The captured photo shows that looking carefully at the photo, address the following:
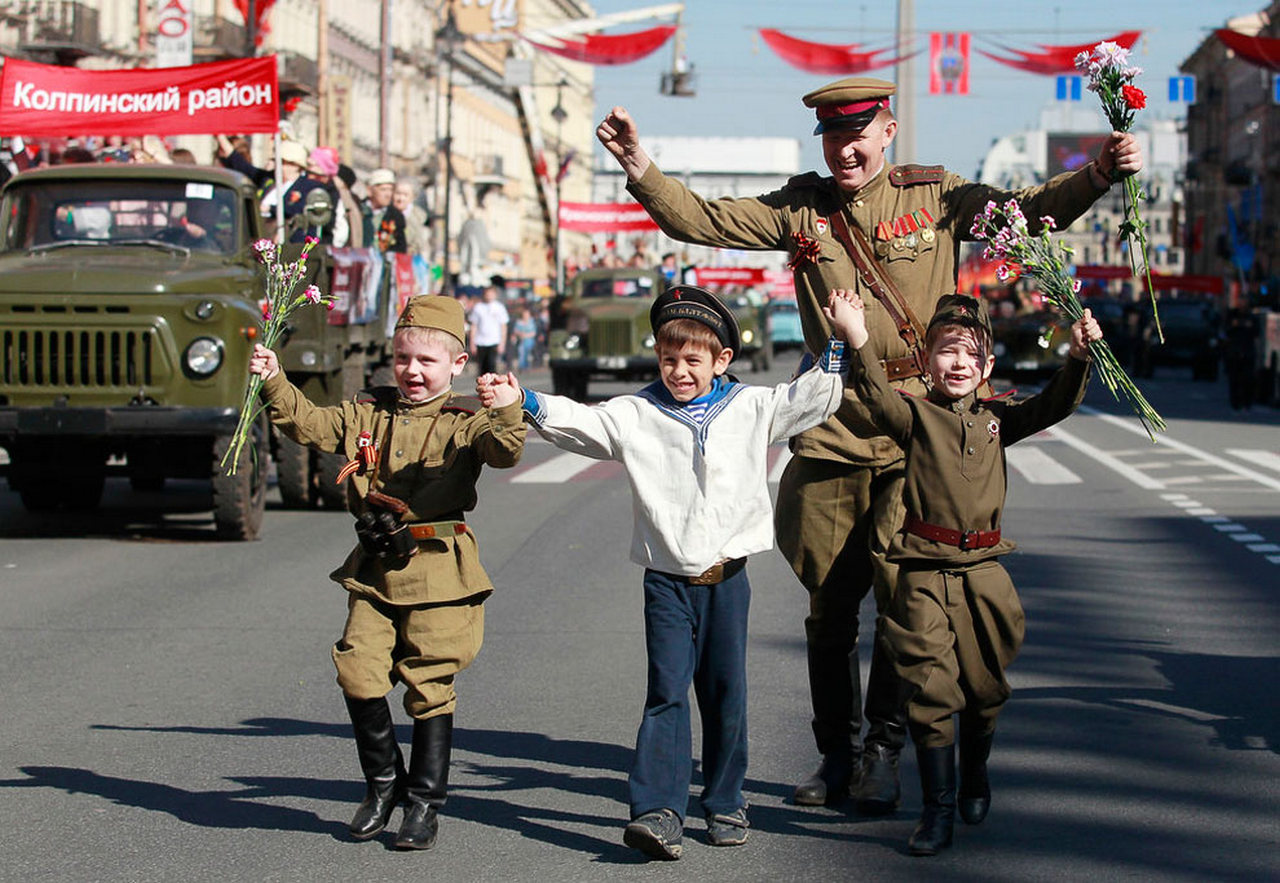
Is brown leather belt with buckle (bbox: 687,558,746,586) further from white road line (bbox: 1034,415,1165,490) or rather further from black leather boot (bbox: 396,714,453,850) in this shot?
white road line (bbox: 1034,415,1165,490)

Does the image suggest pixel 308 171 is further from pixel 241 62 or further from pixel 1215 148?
pixel 1215 148

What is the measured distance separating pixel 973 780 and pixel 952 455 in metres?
0.89

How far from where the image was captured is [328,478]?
1538cm

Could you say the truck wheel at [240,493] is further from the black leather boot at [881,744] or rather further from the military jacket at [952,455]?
the military jacket at [952,455]

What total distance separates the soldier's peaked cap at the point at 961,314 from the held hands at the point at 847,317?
1.23ft

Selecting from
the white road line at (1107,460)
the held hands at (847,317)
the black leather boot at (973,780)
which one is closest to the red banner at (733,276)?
the white road line at (1107,460)

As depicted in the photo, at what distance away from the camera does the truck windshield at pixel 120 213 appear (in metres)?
14.4

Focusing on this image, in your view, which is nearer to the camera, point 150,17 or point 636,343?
point 636,343

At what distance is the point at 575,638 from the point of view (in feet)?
31.3

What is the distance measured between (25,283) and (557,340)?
20661mm

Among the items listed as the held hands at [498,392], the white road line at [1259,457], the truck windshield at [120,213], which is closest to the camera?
the held hands at [498,392]

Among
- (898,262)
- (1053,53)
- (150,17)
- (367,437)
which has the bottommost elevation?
(367,437)

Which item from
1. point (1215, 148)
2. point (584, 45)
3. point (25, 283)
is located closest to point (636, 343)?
point (584, 45)

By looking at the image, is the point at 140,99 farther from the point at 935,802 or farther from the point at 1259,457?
the point at 935,802
